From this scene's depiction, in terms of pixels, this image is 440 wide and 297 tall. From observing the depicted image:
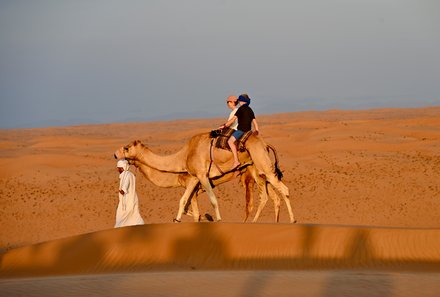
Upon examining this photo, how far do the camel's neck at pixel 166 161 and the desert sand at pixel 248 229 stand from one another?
2145 mm

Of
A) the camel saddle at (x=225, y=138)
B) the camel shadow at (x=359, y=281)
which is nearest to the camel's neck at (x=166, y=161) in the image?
the camel saddle at (x=225, y=138)

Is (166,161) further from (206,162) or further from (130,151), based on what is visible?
(206,162)

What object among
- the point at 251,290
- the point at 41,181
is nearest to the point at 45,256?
the point at 251,290

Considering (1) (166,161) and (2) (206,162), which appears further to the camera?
(1) (166,161)

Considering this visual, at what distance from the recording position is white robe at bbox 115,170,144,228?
715 inches

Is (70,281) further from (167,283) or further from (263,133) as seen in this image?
(263,133)

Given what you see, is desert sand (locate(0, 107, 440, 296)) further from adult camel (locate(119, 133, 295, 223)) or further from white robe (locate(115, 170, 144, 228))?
adult camel (locate(119, 133, 295, 223))

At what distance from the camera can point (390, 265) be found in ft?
49.5

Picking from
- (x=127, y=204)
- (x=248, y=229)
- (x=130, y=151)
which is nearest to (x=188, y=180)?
(x=130, y=151)

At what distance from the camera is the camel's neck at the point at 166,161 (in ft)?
63.5

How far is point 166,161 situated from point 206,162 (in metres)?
1.15

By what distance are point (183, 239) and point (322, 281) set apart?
4030mm

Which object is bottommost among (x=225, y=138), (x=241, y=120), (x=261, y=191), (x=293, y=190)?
(x=293, y=190)

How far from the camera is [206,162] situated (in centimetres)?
1869
